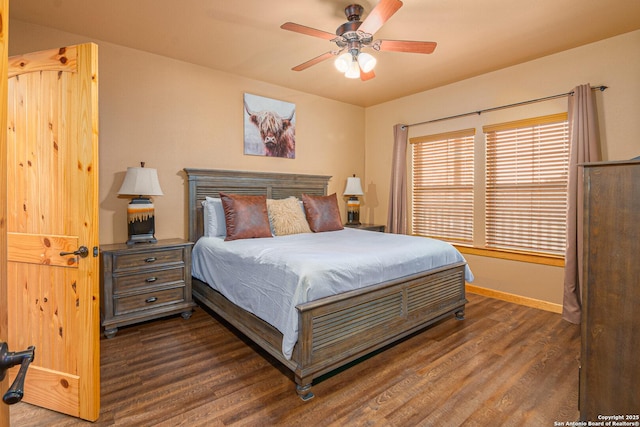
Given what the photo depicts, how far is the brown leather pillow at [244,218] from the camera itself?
3.24 m

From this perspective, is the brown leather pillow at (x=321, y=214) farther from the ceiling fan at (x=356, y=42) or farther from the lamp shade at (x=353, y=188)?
the ceiling fan at (x=356, y=42)

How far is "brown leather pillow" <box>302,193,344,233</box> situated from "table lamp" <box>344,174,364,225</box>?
88 centimetres

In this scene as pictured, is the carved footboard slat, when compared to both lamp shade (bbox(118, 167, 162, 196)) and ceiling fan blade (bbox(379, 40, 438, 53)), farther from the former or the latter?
lamp shade (bbox(118, 167, 162, 196))

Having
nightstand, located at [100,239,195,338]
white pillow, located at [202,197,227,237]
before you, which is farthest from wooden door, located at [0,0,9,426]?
white pillow, located at [202,197,227,237]

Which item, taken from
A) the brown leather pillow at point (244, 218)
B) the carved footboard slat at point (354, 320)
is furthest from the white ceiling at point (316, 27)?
the carved footboard slat at point (354, 320)

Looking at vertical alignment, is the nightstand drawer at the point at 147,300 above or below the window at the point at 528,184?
below

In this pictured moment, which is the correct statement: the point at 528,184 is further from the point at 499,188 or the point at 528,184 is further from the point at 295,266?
the point at 295,266

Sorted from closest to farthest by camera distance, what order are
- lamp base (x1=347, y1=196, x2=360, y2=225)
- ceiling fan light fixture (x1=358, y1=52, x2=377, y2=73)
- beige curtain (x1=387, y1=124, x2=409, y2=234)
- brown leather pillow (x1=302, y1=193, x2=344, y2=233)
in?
ceiling fan light fixture (x1=358, y1=52, x2=377, y2=73) < brown leather pillow (x1=302, y1=193, x2=344, y2=233) < beige curtain (x1=387, y1=124, x2=409, y2=234) < lamp base (x1=347, y1=196, x2=360, y2=225)

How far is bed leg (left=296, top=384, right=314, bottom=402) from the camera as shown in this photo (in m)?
1.95

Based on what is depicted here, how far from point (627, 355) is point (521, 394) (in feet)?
2.40

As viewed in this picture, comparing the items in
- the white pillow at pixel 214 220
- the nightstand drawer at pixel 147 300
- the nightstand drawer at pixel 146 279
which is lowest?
the nightstand drawer at pixel 147 300

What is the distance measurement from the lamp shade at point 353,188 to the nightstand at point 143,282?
2540 millimetres

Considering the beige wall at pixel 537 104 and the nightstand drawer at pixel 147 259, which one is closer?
the nightstand drawer at pixel 147 259

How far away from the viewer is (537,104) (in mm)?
3551
